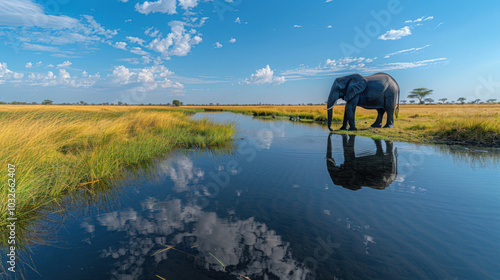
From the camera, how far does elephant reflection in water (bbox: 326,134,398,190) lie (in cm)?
462

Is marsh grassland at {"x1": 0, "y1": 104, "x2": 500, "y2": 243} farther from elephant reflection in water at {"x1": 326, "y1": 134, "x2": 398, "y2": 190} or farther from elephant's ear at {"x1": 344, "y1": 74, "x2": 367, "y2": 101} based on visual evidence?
elephant reflection in water at {"x1": 326, "y1": 134, "x2": 398, "y2": 190}

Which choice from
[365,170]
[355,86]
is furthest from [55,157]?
[355,86]

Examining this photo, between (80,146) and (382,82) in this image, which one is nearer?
(80,146)

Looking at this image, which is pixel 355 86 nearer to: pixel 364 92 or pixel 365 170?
pixel 364 92

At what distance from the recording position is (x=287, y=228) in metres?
2.90

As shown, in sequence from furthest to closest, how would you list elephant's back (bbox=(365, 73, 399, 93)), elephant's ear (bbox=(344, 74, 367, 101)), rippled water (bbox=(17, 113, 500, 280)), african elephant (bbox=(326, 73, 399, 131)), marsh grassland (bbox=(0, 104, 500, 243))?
elephant's back (bbox=(365, 73, 399, 93)) → african elephant (bbox=(326, 73, 399, 131)) → elephant's ear (bbox=(344, 74, 367, 101)) → marsh grassland (bbox=(0, 104, 500, 243)) → rippled water (bbox=(17, 113, 500, 280))

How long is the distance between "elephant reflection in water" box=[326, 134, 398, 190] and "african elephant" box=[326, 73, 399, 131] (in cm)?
603

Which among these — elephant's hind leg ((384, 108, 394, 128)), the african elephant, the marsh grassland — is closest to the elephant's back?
the african elephant

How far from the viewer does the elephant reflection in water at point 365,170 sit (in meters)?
4.62

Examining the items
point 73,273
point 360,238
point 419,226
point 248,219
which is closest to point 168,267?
point 73,273

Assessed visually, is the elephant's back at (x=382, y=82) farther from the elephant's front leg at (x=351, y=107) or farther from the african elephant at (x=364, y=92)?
the elephant's front leg at (x=351, y=107)

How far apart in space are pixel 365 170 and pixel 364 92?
9.40m

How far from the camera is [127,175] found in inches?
206

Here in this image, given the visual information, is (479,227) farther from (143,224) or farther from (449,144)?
(449,144)
